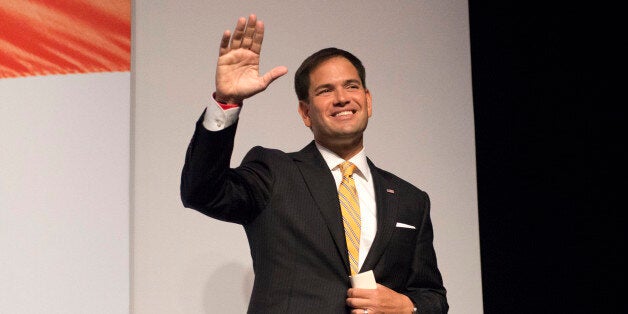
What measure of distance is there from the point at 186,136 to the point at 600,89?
1805mm

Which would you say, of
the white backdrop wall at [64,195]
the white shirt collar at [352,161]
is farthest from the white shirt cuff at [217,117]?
the white backdrop wall at [64,195]

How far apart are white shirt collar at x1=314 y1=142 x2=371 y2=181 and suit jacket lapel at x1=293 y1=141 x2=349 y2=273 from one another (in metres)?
0.03

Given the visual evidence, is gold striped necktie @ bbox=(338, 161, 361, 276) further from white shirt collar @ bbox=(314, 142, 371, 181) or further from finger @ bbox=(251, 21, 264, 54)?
finger @ bbox=(251, 21, 264, 54)

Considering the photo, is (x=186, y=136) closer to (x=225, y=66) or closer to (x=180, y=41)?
(x=180, y=41)

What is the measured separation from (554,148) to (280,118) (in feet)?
4.19

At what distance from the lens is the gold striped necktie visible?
183 centimetres

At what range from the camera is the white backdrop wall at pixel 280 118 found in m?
2.49

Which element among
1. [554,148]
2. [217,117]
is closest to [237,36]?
[217,117]

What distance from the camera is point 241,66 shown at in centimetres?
167

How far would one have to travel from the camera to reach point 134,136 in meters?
2.49

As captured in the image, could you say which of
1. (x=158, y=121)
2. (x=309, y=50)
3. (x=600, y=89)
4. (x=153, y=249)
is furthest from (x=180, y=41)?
(x=600, y=89)

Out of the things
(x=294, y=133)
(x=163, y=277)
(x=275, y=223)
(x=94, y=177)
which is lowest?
(x=163, y=277)

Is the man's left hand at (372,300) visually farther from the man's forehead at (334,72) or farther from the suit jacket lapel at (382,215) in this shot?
the man's forehead at (334,72)

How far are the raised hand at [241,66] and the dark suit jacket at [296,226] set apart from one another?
89 millimetres
